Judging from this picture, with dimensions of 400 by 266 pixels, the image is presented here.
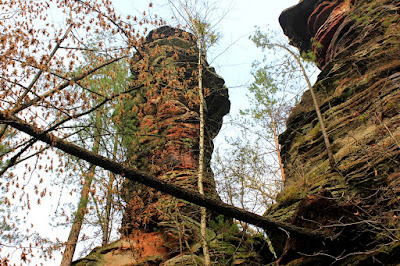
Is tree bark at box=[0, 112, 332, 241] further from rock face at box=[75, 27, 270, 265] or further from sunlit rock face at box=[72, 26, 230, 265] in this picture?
rock face at box=[75, 27, 270, 265]

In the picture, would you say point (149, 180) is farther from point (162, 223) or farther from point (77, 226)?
point (77, 226)

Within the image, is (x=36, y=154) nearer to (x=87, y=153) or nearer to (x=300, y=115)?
(x=87, y=153)

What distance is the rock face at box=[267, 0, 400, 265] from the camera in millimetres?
5988

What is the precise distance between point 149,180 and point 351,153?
518 cm

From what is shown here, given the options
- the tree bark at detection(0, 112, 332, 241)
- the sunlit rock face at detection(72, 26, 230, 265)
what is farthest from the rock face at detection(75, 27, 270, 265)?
the tree bark at detection(0, 112, 332, 241)

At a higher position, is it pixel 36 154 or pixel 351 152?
pixel 36 154

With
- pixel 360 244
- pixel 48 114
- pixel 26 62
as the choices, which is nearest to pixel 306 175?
pixel 360 244

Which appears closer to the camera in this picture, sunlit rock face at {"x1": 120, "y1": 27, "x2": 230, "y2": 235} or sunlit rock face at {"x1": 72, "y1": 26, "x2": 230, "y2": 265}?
sunlit rock face at {"x1": 72, "y1": 26, "x2": 230, "y2": 265}

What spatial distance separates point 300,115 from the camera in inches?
479

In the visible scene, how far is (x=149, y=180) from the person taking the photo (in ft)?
19.9

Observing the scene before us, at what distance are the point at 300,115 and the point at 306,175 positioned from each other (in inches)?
151

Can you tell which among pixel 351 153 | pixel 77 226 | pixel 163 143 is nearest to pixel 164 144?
pixel 163 143

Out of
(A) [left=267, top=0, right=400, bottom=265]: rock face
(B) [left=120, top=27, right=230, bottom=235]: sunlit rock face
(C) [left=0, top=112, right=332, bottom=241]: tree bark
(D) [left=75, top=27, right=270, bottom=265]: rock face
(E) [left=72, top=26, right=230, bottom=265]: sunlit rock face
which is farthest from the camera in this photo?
(B) [left=120, top=27, right=230, bottom=235]: sunlit rock face

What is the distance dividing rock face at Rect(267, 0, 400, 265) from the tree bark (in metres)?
0.37
